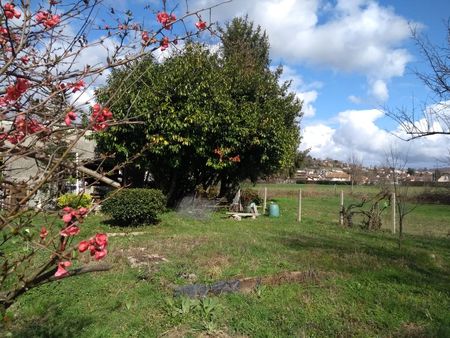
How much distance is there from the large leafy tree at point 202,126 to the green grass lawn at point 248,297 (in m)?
6.37

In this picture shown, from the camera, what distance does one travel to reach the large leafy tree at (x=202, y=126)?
1608 cm

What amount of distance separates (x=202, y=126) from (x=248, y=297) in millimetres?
10567

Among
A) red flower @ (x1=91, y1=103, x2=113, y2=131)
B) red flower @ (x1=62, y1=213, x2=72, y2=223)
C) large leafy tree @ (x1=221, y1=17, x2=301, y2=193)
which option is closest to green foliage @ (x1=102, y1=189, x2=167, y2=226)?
large leafy tree @ (x1=221, y1=17, x2=301, y2=193)

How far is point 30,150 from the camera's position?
2043 millimetres

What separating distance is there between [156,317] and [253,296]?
4.72 ft

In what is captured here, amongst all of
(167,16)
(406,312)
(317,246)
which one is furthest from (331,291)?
(167,16)

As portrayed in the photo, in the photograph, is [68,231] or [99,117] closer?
[68,231]

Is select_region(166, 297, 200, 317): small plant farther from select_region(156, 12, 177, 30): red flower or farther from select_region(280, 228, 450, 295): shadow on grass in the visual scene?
select_region(156, 12, 177, 30): red flower

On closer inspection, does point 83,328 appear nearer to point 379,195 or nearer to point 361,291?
point 361,291

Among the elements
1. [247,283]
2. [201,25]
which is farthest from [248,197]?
[201,25]

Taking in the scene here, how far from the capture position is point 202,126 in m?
16.3

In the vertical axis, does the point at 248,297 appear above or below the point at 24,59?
below

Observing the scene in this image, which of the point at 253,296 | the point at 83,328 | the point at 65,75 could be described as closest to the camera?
the point at 65,75

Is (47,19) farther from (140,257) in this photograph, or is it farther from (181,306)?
(140,257)
